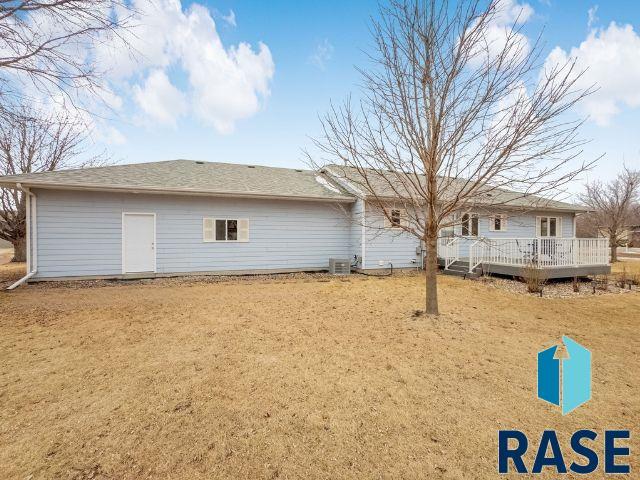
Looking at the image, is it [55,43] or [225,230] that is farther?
[225,230]

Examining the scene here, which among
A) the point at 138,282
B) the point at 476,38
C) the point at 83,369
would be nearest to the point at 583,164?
the point at 476,38

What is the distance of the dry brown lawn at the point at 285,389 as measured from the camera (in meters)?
2.23

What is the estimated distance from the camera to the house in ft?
31.2

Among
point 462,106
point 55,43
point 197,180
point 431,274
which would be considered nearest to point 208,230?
point 197,180

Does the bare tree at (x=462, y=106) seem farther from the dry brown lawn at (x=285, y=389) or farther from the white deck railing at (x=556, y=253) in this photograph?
the white deck railing at (x=556, y=253)

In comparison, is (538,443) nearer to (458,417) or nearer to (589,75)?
(458,417)

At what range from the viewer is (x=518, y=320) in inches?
238

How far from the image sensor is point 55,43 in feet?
19.1

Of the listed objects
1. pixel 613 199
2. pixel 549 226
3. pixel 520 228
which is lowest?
pixel 520 228

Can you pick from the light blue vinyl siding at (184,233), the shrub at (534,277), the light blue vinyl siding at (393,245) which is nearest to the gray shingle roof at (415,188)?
the light blue vinyl siding at (393,245)

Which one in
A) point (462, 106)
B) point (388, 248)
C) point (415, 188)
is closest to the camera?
point (462, 106)

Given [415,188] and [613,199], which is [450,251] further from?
[613,199]

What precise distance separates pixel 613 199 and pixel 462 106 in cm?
2115

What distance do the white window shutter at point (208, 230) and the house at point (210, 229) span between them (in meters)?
0.03
